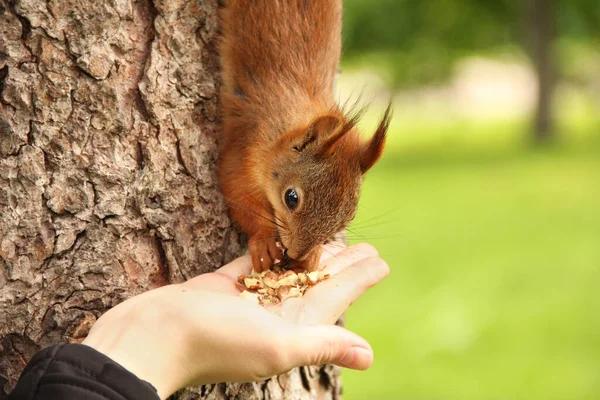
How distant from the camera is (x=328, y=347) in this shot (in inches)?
52.1

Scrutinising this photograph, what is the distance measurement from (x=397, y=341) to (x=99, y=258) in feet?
8.94

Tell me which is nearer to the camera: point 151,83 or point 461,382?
point 151,83

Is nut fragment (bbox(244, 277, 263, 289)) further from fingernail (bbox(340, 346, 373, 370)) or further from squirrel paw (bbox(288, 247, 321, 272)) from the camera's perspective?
fingernail (bbox(340, 346, 373, 370))

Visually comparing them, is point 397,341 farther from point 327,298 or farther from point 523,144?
point 523,144

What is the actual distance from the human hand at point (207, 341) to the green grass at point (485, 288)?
0.47 meters

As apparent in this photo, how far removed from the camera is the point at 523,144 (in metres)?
11.2

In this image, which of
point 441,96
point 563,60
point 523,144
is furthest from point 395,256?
point 441,96

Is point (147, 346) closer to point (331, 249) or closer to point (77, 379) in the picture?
point (77, 379)

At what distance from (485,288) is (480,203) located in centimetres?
265

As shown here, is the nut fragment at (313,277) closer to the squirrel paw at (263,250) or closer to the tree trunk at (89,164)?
the squirrel paw at (263,250)

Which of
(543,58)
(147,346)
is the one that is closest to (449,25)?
(543,58)

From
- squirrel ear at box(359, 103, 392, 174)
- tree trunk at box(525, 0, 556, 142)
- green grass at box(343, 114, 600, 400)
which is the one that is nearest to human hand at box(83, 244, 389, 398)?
green grass at box(343, 114, 600, 400)

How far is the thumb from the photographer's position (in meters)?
1.31

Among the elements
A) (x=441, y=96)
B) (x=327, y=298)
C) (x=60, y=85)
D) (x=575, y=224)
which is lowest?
(x=441, y=96)
